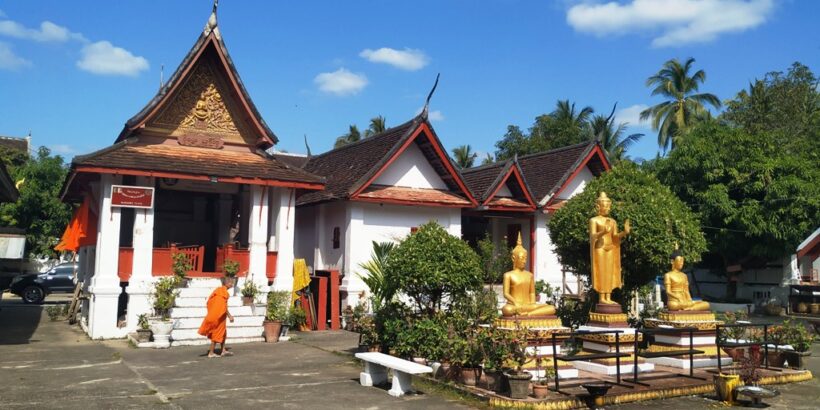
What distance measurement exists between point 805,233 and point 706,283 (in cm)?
680

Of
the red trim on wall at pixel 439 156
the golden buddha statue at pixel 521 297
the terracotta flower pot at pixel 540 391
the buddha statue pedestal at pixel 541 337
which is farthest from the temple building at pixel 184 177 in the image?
the terracotta flower pot at pixel 540 391

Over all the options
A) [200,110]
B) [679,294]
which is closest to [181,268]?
[200,110]

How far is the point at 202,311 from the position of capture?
15.8 metres

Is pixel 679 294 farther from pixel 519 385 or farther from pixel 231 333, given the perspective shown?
pixel 231 333

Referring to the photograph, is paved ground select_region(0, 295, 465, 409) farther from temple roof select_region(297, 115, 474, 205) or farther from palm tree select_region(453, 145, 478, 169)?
palm tree select_region(453, 145, 478, 169)

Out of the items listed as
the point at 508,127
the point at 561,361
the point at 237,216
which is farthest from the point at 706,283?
the point at 561,361

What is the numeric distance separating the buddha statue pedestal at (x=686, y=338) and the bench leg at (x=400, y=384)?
17.1 ft

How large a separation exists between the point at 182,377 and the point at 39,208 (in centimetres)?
2754

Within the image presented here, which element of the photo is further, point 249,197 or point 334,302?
point 249,197

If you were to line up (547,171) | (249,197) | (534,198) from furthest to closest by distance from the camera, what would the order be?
(547,171)
(534,198)
(249,197)

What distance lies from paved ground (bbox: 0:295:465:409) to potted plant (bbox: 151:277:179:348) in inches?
16.2

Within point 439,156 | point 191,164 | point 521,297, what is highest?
point 439,156

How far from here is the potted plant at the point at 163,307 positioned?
14.7 meters

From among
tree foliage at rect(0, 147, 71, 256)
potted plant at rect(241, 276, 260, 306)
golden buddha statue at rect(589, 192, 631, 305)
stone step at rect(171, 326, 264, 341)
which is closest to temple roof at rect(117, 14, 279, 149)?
potted plant at rect(241, 276, 260, 306)
